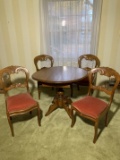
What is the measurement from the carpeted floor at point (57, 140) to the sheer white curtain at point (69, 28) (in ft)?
4.72

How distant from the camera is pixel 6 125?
2.24m

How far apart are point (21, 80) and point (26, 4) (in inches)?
70.1

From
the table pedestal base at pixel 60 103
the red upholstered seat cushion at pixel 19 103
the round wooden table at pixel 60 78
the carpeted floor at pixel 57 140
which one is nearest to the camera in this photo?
the carpeted floor at pixel 57 140

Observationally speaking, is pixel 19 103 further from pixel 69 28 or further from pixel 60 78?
pixel 69 28

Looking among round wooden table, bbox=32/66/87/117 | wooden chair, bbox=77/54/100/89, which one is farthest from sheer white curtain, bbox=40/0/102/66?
round wooden table, bbox=32/66/87/117

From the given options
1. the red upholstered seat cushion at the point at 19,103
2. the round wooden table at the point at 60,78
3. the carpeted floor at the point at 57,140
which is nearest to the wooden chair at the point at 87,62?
the round wooden table at the point at 60,78

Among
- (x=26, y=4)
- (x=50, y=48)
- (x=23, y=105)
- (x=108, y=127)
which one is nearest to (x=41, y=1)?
(x=26, y=4)

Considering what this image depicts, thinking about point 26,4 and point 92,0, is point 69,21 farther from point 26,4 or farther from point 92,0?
point 26,4

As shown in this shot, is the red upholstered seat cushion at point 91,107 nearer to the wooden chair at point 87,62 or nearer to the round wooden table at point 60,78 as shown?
the round wooden table at point 60,78

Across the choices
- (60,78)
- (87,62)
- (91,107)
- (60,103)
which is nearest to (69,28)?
(87,62)

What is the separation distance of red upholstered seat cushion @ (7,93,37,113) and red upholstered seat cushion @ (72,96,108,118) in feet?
2.17

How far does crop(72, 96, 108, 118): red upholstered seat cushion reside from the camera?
1809mm

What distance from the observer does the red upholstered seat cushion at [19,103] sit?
1931mm

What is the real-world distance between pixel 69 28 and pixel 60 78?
1372 mm
